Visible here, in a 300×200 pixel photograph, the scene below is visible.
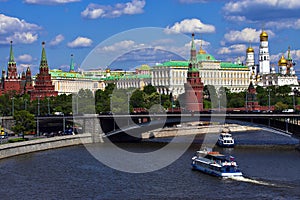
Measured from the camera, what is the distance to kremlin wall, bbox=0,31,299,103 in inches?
5587

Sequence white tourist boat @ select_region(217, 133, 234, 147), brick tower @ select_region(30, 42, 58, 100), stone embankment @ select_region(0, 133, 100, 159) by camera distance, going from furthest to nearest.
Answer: brick tower @ select_region(30, 42, 58, 100)
white tourist boat @ select_region(217, 133, 234, 147)
stone embankment @ select_region(0, 133, 100, 159)

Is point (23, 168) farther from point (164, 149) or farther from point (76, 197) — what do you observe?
point (164, 149)

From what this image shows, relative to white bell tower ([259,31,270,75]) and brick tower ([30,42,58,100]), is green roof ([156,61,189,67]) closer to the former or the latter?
brick tower ([30,42,58,100])

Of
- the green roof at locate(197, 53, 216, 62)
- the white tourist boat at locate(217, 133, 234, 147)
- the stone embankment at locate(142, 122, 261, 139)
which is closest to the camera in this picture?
the white tourist boat at locate(217, 133, 234, 147)

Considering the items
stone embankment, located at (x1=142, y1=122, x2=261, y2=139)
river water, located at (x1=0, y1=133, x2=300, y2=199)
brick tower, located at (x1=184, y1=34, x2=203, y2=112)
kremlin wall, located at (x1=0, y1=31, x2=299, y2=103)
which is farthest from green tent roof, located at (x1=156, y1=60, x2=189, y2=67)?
river water, located at (x1=0, y1=133, x2=300, y2=199)

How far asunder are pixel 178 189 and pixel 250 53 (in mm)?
150954

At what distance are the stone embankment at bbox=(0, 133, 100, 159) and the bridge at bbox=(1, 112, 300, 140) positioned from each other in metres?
2.54

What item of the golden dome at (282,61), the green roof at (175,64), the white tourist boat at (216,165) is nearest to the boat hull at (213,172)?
the white tourist boat at (216,165)

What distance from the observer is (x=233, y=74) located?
6398 inches

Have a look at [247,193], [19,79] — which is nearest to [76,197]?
[247,193]

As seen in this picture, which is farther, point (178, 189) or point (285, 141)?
point (285, 141)

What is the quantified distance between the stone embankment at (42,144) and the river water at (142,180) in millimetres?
1297

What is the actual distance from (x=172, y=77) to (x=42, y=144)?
85.1 metres

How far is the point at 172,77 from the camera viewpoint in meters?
147
